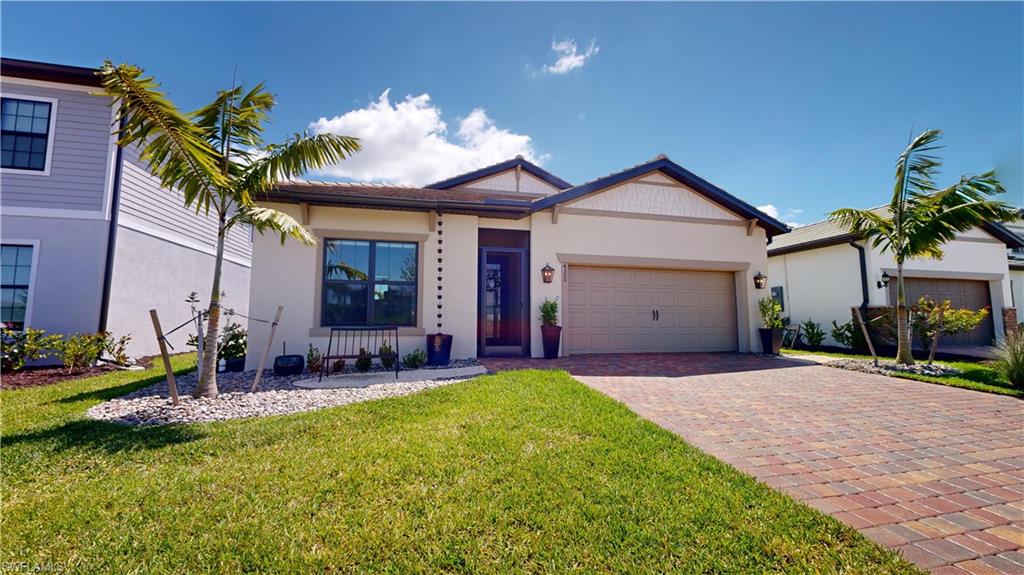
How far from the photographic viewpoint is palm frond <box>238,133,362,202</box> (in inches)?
207

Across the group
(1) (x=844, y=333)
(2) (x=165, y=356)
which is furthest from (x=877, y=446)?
(1) (x=844, y=333)

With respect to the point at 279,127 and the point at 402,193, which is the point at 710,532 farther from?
the point at 402,193

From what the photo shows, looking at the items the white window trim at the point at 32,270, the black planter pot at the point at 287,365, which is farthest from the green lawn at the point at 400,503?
the white window trim at the point at 32,270

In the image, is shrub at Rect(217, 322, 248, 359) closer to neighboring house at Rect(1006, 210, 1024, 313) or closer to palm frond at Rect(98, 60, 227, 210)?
palm frond at Rect(98, 60, 227, 210)

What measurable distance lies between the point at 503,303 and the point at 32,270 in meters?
10.5

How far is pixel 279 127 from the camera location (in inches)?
213

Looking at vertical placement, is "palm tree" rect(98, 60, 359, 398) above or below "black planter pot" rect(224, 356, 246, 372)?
above

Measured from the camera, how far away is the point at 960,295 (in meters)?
12.2

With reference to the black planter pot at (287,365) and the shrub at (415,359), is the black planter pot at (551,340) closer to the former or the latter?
the shrub at (415,359)

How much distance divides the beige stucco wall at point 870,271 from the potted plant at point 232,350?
16.5 m

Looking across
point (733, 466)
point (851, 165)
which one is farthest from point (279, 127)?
point (851, 165)

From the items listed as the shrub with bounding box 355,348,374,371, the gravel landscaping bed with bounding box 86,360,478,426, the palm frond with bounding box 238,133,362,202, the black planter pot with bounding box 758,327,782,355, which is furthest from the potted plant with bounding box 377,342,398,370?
the black planter pot with bounding box 758,327,782,355

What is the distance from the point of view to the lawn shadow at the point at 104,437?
3521 mm

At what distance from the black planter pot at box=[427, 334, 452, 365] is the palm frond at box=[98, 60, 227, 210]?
458 cm
